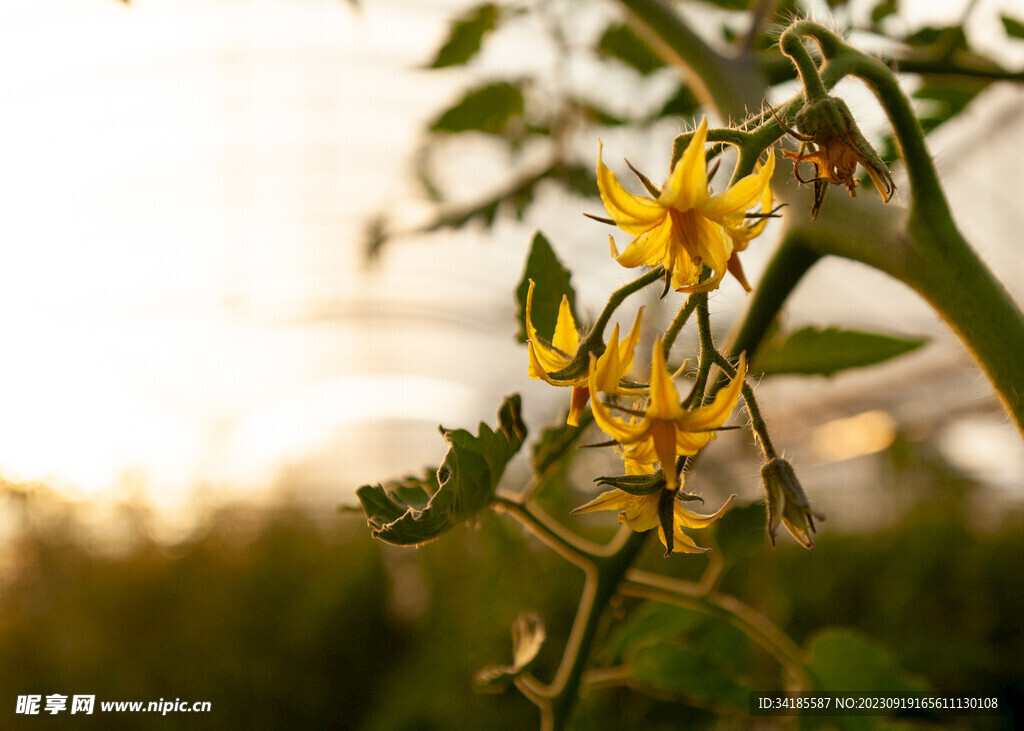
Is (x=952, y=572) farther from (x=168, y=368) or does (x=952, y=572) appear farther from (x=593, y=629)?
(x=168, y=368)

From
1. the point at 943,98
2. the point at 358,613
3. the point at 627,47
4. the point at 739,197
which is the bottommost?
the point at 739,197

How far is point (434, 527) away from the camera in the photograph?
1.13ft

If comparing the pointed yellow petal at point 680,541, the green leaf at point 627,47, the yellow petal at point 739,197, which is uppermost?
the green leaf at point 627,47

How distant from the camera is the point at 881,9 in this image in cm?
77

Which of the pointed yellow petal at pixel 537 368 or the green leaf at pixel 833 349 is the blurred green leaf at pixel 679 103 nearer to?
the green leaf at pixel 833 349

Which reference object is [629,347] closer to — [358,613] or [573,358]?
[573,358]

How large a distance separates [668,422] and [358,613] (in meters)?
4.11

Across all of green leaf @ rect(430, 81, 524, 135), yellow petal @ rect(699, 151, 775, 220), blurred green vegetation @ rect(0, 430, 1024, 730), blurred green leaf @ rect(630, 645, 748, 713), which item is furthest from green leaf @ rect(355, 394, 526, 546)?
blurred green vegetation @ rect(0, 430, 1024, 730)

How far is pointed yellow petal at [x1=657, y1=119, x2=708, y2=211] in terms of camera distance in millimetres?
271

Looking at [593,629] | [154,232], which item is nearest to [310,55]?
[154,232]

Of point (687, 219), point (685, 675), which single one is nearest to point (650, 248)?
point (687, 219)

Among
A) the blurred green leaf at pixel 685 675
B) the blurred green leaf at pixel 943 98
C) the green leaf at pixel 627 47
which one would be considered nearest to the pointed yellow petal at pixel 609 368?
the blurred green leaf at pixel 685 675

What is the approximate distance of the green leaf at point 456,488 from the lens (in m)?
0.33

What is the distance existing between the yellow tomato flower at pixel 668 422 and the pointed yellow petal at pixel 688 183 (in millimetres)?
58
